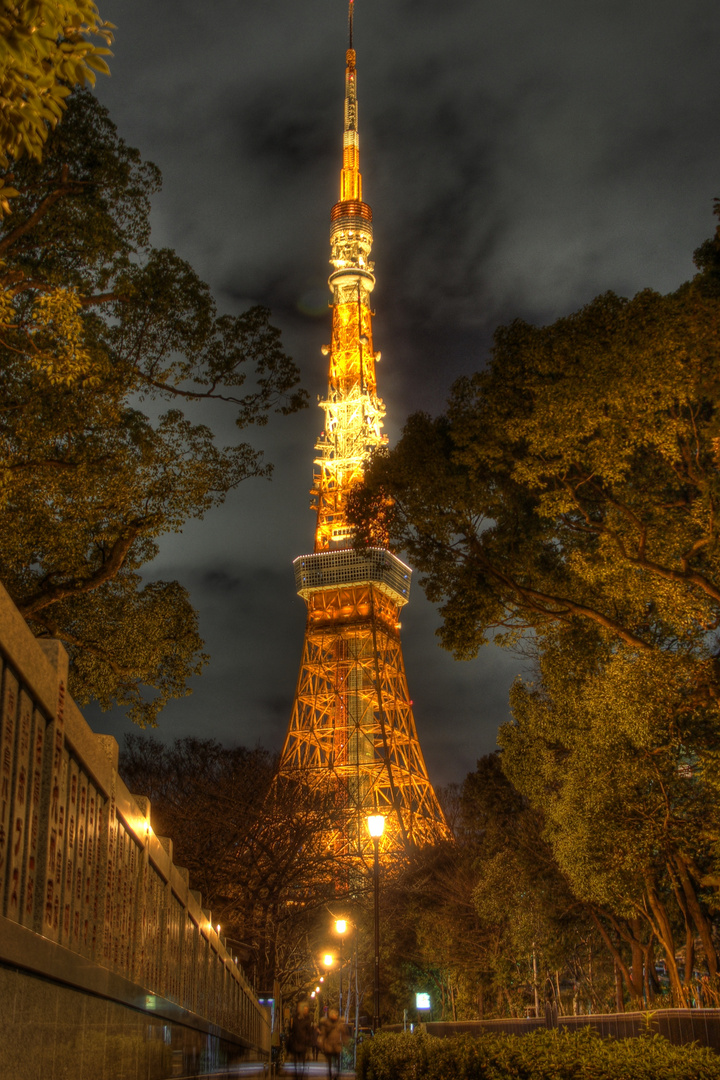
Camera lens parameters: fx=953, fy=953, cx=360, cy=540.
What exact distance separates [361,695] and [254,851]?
104ft

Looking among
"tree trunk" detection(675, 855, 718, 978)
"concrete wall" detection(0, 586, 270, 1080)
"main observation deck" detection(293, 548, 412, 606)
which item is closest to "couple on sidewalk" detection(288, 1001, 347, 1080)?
"concrete wall" detection(0, 586, 270, 1080)

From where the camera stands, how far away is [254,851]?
25.9 m

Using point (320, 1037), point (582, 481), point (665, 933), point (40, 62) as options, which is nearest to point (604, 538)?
point (582, 481)

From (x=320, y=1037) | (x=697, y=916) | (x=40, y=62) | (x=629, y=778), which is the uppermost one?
Answer: (x=40, y=62)

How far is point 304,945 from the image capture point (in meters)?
34.8

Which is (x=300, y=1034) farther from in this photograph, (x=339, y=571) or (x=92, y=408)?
(x=339, y=571)

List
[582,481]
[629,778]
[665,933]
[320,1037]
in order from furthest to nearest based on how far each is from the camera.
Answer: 1. [665,933]
2. [629,778]
3. [320,1037]
4. [582,481]

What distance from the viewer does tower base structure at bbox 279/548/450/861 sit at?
54.6 m

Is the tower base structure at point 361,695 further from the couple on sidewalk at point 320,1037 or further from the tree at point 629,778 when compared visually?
the couple on sidewalk at point 320,1037

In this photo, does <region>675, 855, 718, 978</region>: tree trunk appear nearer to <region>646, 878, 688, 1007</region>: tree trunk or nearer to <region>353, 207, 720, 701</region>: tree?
<region>646, 878, 688, 1007</region>: tree trunk

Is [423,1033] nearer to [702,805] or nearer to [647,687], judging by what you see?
[647,687]

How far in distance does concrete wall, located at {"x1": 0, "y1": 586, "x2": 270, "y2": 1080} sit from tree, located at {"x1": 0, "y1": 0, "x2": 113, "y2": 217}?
208cm

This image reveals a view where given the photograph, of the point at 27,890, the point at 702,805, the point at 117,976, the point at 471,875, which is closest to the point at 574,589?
the point at 702,805

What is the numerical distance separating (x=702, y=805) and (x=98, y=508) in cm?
1366
